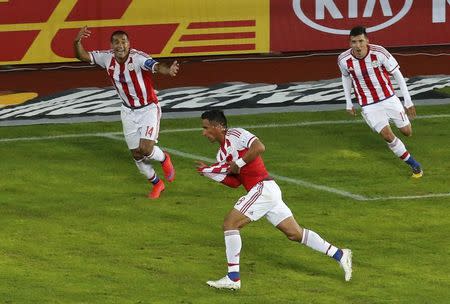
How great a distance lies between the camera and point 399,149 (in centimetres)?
2320

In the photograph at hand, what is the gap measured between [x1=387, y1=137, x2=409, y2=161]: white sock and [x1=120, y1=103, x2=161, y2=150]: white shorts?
3431 millimetres

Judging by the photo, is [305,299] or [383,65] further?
[383,65]

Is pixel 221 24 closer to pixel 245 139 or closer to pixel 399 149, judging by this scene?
pixel 399 149

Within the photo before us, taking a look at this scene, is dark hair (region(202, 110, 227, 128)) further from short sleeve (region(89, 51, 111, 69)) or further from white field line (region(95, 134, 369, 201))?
short sleeve (region(89, 51, 111, 69))

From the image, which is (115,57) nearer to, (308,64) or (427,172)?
(427,172)

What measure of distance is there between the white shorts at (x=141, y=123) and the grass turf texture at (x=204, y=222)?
789mm

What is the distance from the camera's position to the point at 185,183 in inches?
910

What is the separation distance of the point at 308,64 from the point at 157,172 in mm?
5715

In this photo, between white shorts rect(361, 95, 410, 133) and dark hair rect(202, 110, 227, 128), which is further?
white shorts rect(361, 95, 410, 133)

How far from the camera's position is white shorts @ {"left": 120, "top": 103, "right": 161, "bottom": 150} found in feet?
72.7

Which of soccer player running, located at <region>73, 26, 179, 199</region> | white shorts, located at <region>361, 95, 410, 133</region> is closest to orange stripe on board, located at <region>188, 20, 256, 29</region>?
white shorts, located at <region>361, 95, 410, 133</region>

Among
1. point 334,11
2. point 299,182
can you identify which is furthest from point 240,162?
point 334,11

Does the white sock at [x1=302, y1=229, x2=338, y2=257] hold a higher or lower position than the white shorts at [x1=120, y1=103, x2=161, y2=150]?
higher

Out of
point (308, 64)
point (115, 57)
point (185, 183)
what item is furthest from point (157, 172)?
point (308, 64)
